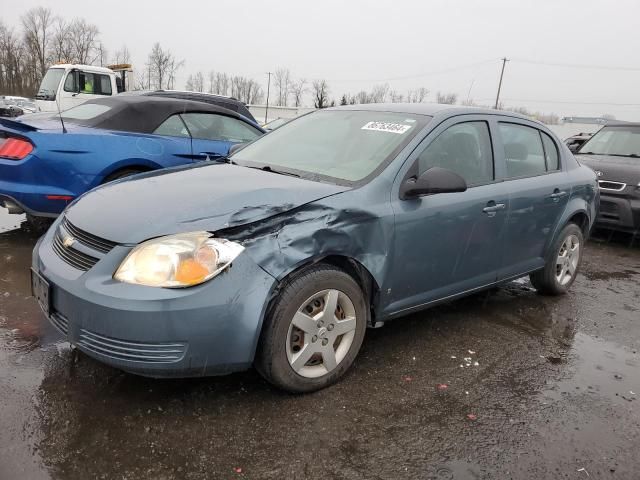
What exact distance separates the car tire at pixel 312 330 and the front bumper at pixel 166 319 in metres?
0.11

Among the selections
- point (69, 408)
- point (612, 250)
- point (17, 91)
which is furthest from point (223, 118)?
point (17, 91)

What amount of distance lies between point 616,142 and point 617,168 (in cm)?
121

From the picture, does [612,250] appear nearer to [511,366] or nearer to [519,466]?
[511,366]

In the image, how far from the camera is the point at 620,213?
7.00m

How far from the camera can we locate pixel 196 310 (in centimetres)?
226

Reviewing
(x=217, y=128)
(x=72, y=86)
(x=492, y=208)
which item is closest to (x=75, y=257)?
(x=492, y=208)

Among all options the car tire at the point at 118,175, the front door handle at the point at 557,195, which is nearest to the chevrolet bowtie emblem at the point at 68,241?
the car tire at the point at 118,175

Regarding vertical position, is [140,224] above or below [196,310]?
above

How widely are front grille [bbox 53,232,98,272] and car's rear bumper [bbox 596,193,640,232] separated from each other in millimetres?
6938

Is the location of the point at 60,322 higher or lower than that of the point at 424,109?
lower

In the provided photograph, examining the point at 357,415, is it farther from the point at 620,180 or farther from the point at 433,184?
the point at 620,180

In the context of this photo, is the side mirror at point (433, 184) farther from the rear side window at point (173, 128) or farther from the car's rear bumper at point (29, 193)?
the rear side window at point (173, 128)

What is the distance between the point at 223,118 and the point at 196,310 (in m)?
4.37

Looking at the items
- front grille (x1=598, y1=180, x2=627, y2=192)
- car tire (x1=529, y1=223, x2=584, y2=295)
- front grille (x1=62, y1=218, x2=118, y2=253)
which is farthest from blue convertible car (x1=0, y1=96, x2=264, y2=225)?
front grille (x1=598, y1=180, x2=627, y2=192)
